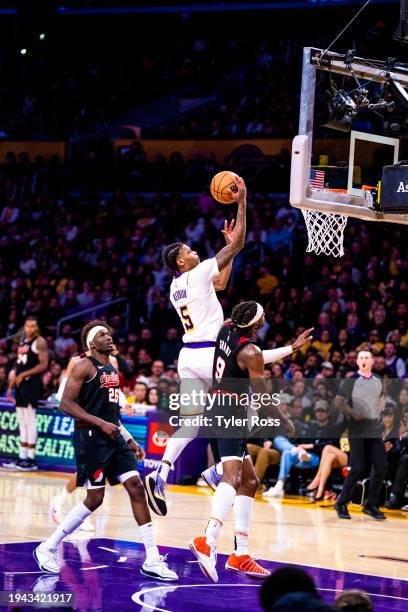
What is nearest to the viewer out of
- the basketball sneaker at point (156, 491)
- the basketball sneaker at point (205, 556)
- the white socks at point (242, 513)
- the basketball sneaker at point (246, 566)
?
the basketball sneaker at point (205, 556)

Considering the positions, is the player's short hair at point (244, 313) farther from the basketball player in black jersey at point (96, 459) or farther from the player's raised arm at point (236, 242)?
the basketball player in black jersey at point (96, 459)

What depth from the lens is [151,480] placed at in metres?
8.57

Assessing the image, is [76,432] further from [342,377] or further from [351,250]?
[351,250]

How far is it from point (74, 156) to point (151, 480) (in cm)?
1763

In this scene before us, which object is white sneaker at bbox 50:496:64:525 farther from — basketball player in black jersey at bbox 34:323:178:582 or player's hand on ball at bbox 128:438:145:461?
player's hand on ball at bbox 128:438:145:461

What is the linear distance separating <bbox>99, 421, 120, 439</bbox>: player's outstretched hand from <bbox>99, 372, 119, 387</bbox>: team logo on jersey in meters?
0.37

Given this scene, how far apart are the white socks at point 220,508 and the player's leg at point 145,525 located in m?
0.51

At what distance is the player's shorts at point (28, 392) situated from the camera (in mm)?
15828

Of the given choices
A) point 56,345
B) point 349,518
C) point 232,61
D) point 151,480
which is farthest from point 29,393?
point 232,61

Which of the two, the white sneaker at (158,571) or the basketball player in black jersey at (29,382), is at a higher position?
the basketball player in black jersey at (29,382)

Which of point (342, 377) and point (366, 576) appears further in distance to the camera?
point (342, 377)

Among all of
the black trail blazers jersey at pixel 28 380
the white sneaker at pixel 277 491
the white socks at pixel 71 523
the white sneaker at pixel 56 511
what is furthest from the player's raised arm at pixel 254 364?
the black trail blazers jersey at pixel 28 380

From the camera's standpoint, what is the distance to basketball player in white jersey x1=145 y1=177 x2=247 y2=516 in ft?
28.1

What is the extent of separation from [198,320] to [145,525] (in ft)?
5.57
